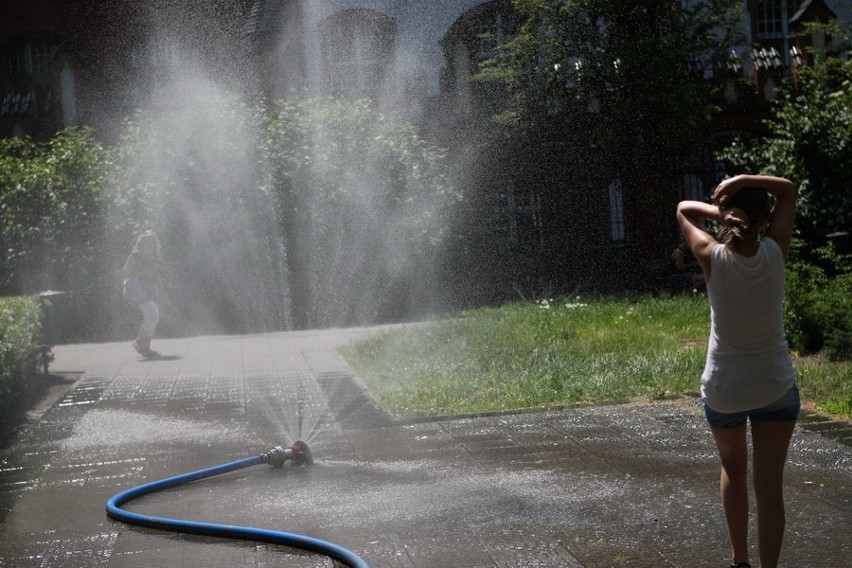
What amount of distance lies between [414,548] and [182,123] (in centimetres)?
1652

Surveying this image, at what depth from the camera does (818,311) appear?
11.9 meters

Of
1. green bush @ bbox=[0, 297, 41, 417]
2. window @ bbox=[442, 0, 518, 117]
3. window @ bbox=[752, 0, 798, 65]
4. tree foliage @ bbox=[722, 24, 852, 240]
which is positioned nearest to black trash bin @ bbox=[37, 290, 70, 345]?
green bush @ bbox=[0, 297, 41, 417]

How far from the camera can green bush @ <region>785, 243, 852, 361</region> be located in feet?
38.1

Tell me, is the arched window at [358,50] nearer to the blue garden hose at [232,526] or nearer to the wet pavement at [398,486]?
the wet pavement at [398,486]

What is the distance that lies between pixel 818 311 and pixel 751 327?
779 cm

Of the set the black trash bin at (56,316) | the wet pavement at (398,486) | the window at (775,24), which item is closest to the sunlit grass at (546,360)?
the wet pavement at (398,486)

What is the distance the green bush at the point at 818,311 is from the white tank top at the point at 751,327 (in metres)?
7.33

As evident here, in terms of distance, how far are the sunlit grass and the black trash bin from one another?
17.6ft

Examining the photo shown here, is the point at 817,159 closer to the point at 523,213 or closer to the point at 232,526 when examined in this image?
the point at 523,213

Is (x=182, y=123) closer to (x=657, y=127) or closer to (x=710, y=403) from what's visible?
(x=657, y=127)

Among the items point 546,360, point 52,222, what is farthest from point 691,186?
point 546,360

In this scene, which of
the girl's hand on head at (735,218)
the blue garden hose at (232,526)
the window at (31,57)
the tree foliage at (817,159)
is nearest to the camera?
the girl's hand on head at (735,218)

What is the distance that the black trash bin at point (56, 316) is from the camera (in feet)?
58.2

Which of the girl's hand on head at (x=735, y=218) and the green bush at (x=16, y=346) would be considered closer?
the girl's hand on head at (x=735, y=218)
